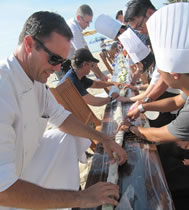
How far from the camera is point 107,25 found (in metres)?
3.83

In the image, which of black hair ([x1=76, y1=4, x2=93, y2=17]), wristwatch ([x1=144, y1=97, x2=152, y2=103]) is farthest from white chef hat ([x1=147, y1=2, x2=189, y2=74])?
black hair ([x1=76, y1=4, x2=93, y2=17])

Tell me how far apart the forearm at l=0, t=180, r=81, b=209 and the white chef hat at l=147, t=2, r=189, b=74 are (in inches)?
39.2

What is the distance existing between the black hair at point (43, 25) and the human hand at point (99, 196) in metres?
1.07

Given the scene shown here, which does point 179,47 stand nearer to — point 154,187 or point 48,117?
point 154,187

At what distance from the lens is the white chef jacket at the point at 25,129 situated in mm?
1093

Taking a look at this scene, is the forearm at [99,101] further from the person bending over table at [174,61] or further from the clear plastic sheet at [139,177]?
the person bending over table at [174,61]

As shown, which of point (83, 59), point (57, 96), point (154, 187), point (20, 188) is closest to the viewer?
point (20, 188)

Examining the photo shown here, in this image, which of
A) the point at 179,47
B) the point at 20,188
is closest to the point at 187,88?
the point at 179,47

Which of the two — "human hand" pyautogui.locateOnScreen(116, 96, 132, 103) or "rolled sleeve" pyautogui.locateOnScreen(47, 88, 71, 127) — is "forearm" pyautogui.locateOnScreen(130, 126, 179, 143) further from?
"human hand" pyautogui.locateOnScreen(116, 96, 132, 103)

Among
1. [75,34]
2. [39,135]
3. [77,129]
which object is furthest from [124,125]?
[75,34]

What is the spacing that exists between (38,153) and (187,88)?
54.5 inches

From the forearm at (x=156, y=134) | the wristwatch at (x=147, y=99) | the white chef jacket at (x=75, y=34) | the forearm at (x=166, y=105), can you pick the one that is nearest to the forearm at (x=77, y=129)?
the forearm at (x=156, y=134)

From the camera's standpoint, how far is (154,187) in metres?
1.18

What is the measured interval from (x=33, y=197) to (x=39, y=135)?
911 millimetres
